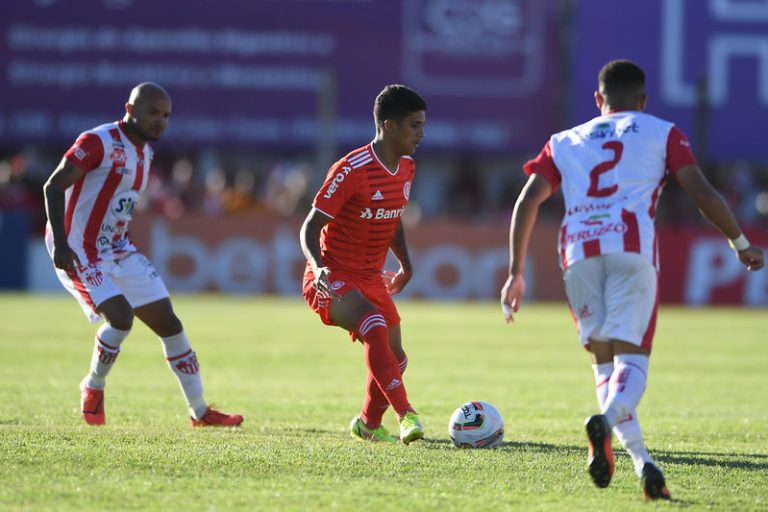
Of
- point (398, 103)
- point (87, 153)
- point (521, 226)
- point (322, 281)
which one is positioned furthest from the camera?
point (87, 153)

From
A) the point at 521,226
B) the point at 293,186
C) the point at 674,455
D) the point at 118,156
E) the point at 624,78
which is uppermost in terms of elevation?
the point at 624,78

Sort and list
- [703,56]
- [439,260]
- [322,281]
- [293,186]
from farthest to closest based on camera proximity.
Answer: [703,56], [293,186], [439,260], [322,281]

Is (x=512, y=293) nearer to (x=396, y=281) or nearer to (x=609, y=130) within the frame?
(x=609, y=130)

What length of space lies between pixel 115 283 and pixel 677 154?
4215mm

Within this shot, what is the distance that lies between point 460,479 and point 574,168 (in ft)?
5.66

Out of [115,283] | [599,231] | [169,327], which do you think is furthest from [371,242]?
[599,231]

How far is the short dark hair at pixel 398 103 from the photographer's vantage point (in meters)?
7.85

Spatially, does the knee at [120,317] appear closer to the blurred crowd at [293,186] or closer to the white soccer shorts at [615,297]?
the white soccer shorts at [615,297]

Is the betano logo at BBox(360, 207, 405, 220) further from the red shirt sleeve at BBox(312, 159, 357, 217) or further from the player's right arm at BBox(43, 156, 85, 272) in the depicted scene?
the player's right arm at BBox(43, 156, 85, 272)

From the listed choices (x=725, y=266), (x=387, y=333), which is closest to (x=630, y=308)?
(x=387, y=333)

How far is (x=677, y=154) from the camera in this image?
6.36 m

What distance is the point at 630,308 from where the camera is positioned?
245 inches

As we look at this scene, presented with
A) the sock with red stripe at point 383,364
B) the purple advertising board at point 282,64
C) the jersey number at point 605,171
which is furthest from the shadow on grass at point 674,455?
the purple advertising board at point 282,64

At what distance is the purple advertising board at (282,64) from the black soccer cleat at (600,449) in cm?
2130
